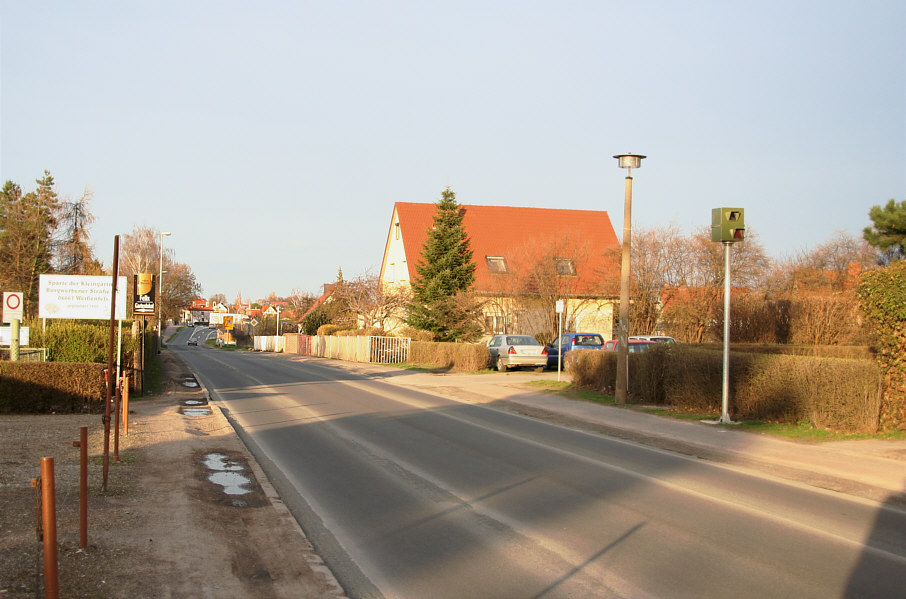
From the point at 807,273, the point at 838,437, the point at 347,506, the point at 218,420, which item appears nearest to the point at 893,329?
the point at 838,437

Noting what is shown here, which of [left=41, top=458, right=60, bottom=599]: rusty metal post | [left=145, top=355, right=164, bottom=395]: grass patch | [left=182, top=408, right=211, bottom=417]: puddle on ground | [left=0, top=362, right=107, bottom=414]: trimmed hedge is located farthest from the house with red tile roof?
[left=41, top=458, right=60, bottom=599]: rusty metal post

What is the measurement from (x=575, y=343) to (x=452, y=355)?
5.84 meters

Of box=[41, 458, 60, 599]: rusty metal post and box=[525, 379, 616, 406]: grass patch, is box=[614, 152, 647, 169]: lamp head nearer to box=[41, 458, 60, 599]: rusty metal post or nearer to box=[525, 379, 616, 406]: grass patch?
box=[525, 379, 616, 406]: grass patch

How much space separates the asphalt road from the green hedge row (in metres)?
3.67

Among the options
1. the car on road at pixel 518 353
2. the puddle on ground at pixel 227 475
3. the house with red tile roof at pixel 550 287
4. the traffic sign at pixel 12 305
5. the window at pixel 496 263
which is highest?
the window at pixel 496 263

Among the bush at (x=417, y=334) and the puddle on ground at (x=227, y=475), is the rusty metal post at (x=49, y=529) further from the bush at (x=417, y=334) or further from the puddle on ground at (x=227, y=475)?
the bush at (x=417, y=334)

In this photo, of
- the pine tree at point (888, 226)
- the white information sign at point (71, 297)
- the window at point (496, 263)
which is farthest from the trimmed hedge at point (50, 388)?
the window at point (496, 263)

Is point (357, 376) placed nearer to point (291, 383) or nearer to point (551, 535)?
point (291, 383)

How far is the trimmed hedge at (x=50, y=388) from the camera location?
16.0 metres

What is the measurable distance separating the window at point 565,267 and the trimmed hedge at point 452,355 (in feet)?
30.8

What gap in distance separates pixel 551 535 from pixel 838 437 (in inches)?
318

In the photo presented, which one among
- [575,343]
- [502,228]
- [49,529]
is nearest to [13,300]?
[49,529]

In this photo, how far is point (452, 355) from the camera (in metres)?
34.9

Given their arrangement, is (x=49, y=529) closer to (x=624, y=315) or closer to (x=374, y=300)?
(x=624, y=315)
